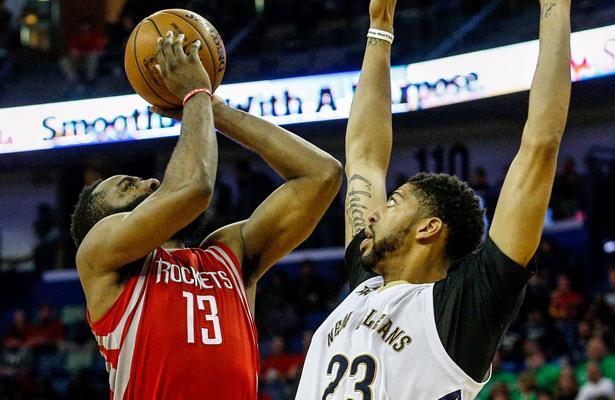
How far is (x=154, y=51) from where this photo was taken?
364cm

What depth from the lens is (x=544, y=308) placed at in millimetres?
10695

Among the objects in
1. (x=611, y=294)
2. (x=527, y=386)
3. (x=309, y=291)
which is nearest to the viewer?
(x=527, y=386)

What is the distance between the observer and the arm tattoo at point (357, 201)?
3.63m

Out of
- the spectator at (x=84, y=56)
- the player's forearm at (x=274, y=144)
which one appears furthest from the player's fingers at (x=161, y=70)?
the spectator at (x=84, y=56)

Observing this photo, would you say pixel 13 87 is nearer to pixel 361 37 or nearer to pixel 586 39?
pixel 361 37

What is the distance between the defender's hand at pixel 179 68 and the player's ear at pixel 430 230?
2.88ft

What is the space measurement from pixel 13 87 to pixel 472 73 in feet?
22.7

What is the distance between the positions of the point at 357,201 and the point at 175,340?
816mm

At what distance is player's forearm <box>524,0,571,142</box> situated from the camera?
282 cm

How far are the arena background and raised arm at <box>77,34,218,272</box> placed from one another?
6.35 m

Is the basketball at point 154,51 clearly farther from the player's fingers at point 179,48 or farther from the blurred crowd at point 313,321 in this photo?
the blurred crowd at point 313,321

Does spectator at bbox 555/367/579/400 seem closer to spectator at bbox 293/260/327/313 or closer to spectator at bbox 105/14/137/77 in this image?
spectator at bbox 293/260/327/313

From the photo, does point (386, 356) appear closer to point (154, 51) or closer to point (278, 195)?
point (278, 195)

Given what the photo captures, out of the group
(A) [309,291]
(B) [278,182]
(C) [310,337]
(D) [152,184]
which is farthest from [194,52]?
(B) [278,182]
